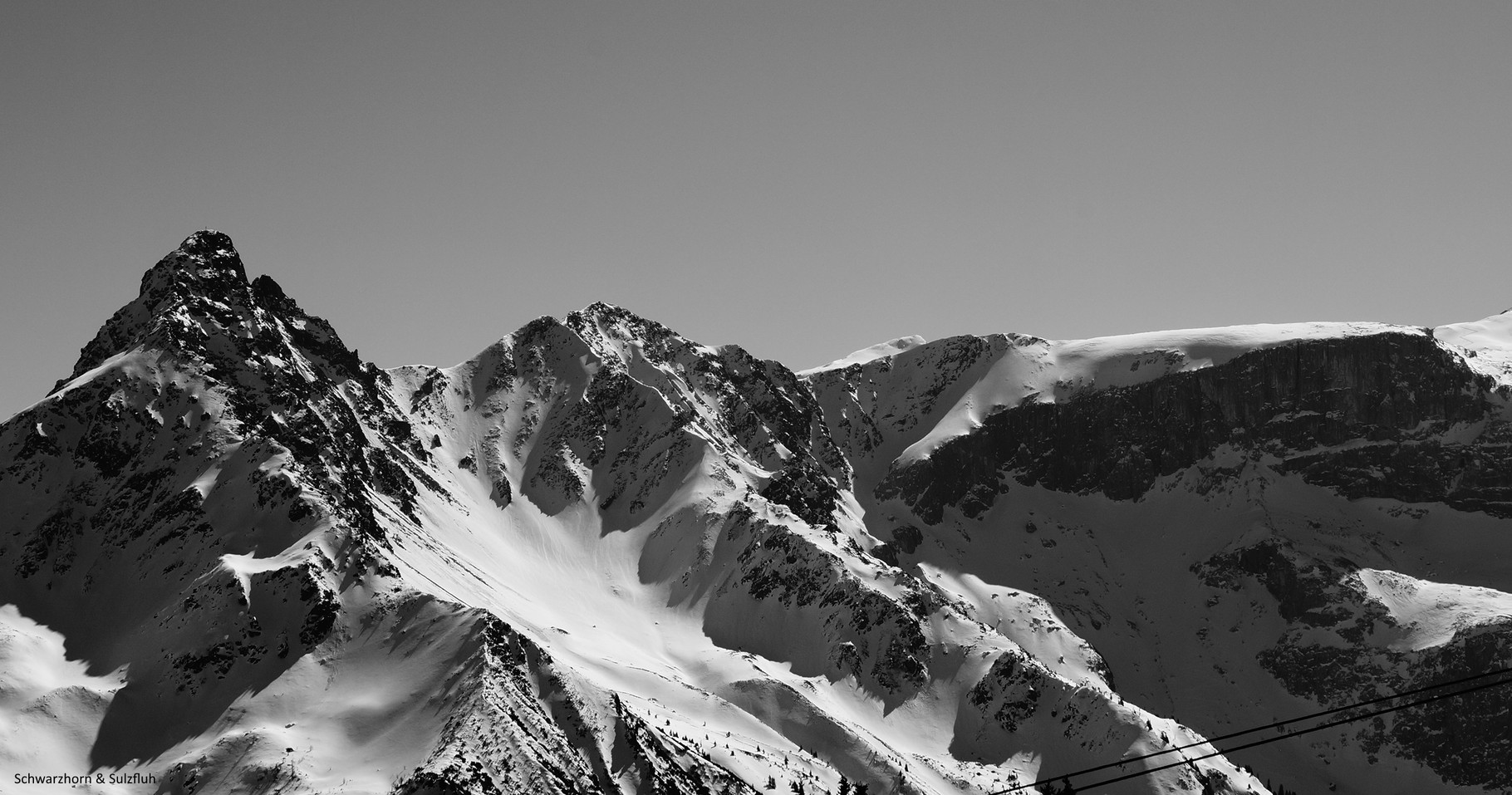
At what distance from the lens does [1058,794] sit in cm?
9475
